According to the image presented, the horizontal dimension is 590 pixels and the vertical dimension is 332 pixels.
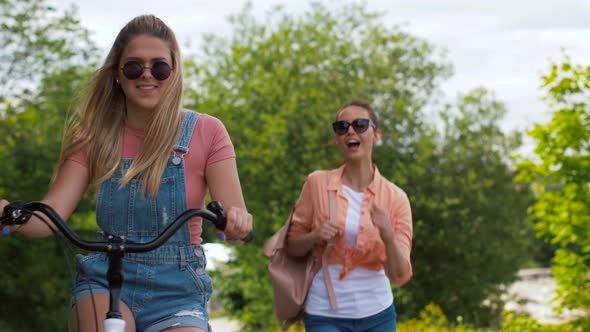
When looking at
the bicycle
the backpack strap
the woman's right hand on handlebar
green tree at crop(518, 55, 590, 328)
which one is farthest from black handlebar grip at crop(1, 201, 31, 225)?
green tree at crop(518, 55, 590, 328)

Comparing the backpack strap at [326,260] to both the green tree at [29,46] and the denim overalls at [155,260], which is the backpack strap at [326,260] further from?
the green tree at [29,46]

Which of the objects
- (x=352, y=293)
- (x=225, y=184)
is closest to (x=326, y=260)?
(x=352, y=293)

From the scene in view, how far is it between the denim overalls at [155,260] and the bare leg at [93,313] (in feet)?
0.10

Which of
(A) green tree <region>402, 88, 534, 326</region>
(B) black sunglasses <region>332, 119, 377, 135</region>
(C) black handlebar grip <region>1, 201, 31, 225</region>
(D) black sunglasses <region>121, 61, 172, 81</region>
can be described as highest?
(D) black sunglasses <region>121, 61, 172, 81</region>

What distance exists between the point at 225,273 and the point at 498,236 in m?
5.77

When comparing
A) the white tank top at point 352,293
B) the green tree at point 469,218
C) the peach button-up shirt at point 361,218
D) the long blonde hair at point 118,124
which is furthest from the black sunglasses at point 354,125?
the green tree at point 469,218

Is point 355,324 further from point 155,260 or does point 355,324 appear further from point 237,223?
point 237,223

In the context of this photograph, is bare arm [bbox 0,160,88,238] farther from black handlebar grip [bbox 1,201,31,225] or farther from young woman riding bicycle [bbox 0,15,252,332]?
black handlebar grip [bbox 1,201,31,225]

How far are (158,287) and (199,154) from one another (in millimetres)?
508

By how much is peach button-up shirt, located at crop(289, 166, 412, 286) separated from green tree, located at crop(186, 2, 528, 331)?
377 inches

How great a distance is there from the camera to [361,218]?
4.96 metres

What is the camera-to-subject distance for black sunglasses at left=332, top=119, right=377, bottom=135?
5211 mm

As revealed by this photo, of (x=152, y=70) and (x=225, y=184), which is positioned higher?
(x=152, y=70)

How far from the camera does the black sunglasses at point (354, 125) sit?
17.1ft
